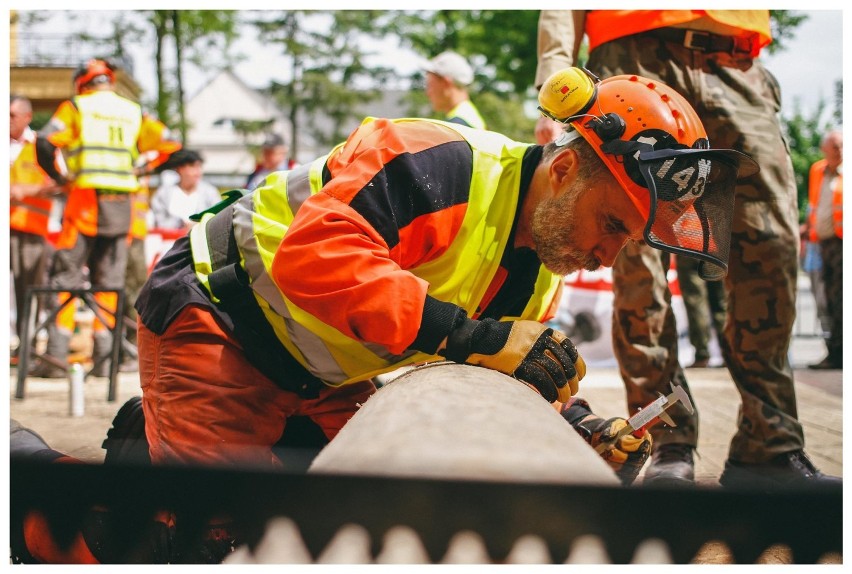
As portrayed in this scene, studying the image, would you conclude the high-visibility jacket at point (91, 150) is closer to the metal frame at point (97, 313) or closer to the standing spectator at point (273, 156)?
the metal frame at point (97, 313)

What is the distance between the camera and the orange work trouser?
2174 millimetres

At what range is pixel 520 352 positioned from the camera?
5.65 ft

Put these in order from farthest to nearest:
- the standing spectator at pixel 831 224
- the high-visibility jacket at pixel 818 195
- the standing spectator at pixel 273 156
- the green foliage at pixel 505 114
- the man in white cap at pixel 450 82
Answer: the green foliage at pixel 505 114 → the high-visibility jacket at pixel 818 195 → the standing spectator at pixel 273 156 → the standing spectator at pixel 831 224 → the man in white cap at pixel 450 82

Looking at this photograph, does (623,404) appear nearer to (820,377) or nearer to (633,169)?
(820,377)

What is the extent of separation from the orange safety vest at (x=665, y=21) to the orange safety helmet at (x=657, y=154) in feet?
3.44

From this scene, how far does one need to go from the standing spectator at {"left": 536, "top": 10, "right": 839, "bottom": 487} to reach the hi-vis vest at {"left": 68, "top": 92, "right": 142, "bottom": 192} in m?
4.51

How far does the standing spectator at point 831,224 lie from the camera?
25.2ft

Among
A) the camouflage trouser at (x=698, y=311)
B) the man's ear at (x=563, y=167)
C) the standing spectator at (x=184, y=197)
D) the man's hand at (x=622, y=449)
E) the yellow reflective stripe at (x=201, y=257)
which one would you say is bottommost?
the camouflage trouser at (x=698, y=311)

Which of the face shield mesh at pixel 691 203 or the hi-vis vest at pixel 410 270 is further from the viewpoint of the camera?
the hi-vis vest at pixel 410 270

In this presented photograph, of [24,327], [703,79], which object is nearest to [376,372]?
[703,79]

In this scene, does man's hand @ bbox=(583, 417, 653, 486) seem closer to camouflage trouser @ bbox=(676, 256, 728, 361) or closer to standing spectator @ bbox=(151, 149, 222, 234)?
camouflage trouser @ bbox=(676, 256, 728, 361)

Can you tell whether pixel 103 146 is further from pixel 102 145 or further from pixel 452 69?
pixel 452 69

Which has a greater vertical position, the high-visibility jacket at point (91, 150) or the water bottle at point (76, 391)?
the high-visibility jacket at point (91, 150)

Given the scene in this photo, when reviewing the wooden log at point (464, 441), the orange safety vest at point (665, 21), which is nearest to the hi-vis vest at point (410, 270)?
the wooden log at point (464, 441)
